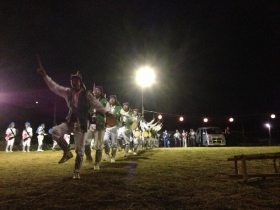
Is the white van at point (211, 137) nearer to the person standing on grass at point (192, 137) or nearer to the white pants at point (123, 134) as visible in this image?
the person standing on grass at point (192, 137)

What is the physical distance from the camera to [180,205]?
3.42 meters

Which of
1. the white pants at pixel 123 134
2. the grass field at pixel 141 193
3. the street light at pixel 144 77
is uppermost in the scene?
the street light at pixel 144 77

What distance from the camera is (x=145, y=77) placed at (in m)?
21.7

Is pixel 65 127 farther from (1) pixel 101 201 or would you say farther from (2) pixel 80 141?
(1) pixel 101 201

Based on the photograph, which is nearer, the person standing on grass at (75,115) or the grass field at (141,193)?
the grass field at (141,193)

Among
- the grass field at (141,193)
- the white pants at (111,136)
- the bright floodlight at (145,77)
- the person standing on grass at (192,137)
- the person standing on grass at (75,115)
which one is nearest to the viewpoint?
the grass field at (141,193)

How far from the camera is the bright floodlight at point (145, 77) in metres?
21.7

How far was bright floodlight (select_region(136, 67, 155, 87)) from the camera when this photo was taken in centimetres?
2169

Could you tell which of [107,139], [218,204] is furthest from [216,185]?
[107,139]


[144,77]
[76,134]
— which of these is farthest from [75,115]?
[144,77]

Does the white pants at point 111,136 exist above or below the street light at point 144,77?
below

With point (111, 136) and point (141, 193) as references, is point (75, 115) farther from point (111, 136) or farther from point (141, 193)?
point (111, 136)

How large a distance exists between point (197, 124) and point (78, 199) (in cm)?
4803

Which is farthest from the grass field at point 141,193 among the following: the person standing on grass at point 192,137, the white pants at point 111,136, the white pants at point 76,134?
the person standing on grass at point 192,137
